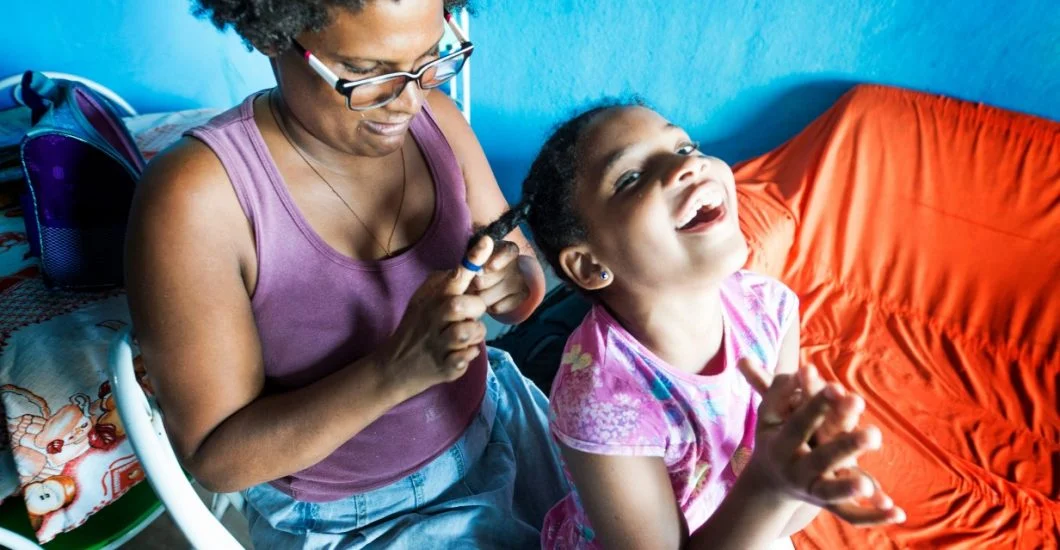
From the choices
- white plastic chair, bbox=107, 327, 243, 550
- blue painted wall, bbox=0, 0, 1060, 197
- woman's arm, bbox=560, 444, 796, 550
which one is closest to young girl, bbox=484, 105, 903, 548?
woman's arm, bbox=560, 444, 796, 550

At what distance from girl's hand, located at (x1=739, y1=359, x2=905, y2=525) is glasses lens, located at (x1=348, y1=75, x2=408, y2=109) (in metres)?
0.56

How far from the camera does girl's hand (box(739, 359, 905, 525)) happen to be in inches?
23.8

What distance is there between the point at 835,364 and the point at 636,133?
1353 millimetres

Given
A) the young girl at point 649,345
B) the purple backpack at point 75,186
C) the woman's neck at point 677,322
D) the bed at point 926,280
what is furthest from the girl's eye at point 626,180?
the bed at point 926,280

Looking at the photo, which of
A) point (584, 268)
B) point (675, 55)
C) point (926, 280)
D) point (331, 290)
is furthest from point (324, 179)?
point (926, 280)

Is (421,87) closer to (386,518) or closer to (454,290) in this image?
(454,290)

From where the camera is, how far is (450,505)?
1.06 metres

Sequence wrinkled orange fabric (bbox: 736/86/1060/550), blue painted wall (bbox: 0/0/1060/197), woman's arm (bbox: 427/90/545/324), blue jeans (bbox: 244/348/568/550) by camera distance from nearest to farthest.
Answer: blue jeans (bbox: 244/348/568/550) < woman's arm (bbox: 427/90/545/324) < wrinkled orange fabric (bbox: 736/86/1060/550) < blue painted wall (bbox: 0/0/1060/197)

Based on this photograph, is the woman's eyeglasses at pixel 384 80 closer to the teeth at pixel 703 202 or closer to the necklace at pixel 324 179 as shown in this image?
the necklace at pixel 324 179

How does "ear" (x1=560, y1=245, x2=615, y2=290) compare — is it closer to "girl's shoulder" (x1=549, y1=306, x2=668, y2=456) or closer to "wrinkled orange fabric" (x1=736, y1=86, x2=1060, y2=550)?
"girl's shoulder" (x1=549, y1=306, x2=668, y2=456)

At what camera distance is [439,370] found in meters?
0.80

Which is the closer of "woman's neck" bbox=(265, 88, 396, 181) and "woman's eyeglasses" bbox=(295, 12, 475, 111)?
"woman's eyeglasses" bbox=(295, 12, 475, 111)

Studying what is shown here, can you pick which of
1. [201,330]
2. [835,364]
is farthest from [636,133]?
[835,364]

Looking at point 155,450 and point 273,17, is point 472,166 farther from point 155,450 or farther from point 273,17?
point 155,450
